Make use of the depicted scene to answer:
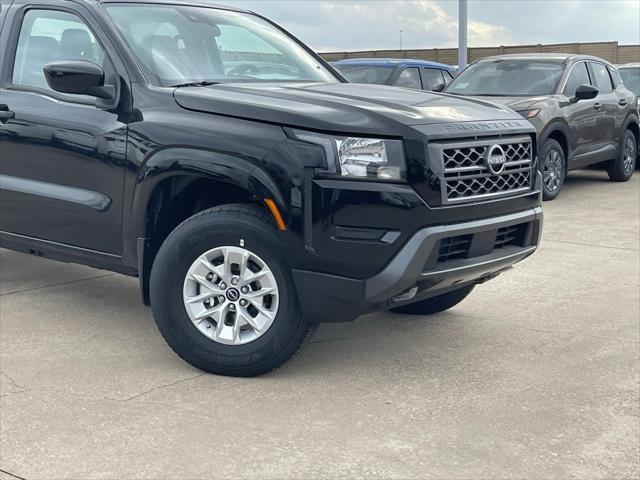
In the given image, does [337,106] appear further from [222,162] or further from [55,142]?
[55,142]

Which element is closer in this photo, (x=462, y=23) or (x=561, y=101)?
(x=561, y=101)

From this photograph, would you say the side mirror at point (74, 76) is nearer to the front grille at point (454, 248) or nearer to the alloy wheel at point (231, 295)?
the alloy wheel at point (231, 295)

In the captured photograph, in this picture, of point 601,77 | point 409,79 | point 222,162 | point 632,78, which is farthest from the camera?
point 632,78

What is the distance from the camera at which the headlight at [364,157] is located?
12.7 ft

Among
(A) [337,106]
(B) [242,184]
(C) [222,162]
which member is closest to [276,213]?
(B) [242,184]

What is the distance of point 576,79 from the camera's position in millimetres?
11055

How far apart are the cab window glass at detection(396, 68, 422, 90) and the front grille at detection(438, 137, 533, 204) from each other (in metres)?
8.03

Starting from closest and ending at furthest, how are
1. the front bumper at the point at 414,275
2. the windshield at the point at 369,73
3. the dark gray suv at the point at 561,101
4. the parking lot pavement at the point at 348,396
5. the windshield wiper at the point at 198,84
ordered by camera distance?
the parking lot pavement at the point at 348,396
the front bumper at the point at 414,275
the windshield wiper at the point at 198,84
the dark gray suv at the point at 561,101
the windshield at the point at 369,73

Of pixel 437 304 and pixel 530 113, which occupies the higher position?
pixel 530 113

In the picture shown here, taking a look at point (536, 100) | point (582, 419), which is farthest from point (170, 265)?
point (536, 100)

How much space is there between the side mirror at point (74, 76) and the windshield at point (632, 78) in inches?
468

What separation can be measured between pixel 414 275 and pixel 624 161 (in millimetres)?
9415

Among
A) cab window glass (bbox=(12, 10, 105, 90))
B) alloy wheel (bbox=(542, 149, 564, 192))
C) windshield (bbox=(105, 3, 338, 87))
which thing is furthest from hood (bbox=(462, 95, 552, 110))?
cab window glass (bbox=(12, 10, 105, 90))

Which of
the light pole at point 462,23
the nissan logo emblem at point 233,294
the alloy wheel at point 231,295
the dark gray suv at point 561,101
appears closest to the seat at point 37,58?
the alloy wheel at point 231,295
